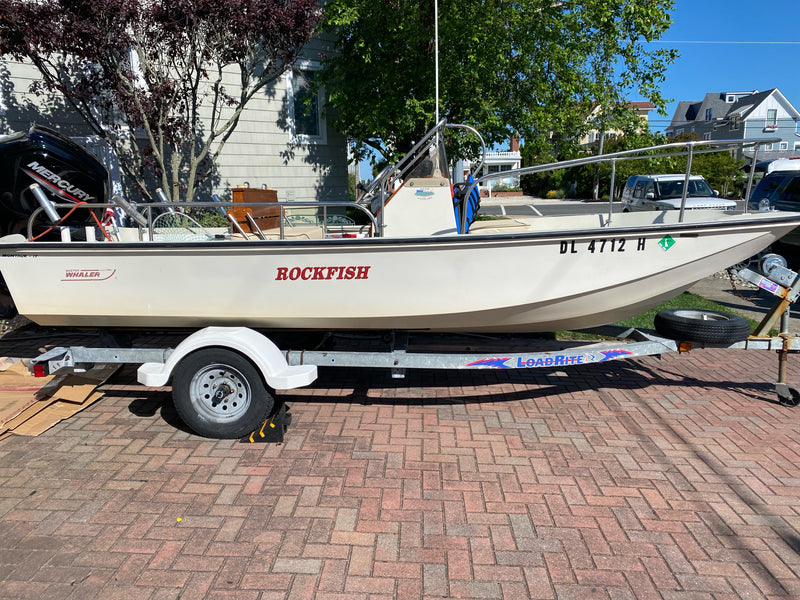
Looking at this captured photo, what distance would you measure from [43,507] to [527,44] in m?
9.88

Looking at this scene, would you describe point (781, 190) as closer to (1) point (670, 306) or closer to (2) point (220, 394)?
(1) point (670, 306)

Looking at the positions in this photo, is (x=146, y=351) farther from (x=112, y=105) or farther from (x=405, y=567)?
(x=112, y=105)

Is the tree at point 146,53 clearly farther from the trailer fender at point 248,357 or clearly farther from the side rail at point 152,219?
the trailer fender at point 248,357

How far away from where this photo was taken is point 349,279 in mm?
4070

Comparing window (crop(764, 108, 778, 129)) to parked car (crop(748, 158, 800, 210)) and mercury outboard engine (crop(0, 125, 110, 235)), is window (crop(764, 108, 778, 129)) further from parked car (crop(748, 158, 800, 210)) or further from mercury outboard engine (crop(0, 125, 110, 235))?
mercury outboard engine (crop(0, 125, 110, 235))

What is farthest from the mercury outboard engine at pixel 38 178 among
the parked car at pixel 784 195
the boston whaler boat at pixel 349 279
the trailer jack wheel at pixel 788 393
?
the parked car at pixel 784 195

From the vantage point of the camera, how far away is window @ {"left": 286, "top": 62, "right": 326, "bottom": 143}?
450 inches

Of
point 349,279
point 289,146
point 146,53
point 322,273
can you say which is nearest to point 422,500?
point 349,279

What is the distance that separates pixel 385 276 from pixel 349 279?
264 millimetres

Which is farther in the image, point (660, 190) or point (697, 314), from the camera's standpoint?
point (660, 190)

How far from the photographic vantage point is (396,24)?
9914 millimetres

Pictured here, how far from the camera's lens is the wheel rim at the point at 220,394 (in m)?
4.20

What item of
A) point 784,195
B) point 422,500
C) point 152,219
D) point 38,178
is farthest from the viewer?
point 784,195

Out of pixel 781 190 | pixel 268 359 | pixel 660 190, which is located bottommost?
pixel 268 359
